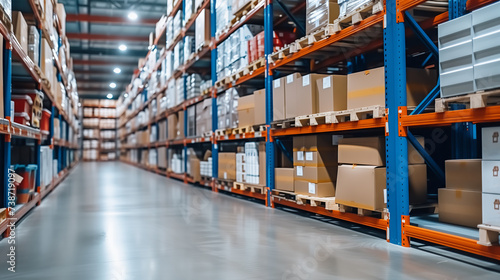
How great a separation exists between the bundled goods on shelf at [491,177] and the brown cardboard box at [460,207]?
0.45 meters

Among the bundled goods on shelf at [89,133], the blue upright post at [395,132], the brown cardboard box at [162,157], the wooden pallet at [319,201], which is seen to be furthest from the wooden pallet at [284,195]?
the bundled goods on shelf at [89,133]

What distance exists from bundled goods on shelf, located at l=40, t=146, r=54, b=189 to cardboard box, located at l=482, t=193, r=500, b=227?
6.24 metres

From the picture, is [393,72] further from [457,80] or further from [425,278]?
[425,278]

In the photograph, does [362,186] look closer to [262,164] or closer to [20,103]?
[262,164]

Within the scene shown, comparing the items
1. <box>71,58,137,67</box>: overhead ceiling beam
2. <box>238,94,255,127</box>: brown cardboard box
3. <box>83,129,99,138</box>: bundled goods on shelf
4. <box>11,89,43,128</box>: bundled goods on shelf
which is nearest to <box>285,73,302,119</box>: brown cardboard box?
<box>238,94,255,127</box>: brown cardboard box

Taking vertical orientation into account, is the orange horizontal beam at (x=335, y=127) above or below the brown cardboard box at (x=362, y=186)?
above

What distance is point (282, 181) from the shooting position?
216 inches

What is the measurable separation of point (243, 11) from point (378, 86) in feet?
11.3

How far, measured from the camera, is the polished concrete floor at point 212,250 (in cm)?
274

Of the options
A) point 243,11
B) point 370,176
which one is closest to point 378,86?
point 370,176

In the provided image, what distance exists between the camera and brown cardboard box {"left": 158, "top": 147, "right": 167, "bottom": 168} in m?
13.1

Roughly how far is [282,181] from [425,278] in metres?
3.00

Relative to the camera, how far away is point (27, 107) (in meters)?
5.65

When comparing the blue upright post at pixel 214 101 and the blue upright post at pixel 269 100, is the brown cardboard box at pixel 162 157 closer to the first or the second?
the blue upright post at pixel 214 101
